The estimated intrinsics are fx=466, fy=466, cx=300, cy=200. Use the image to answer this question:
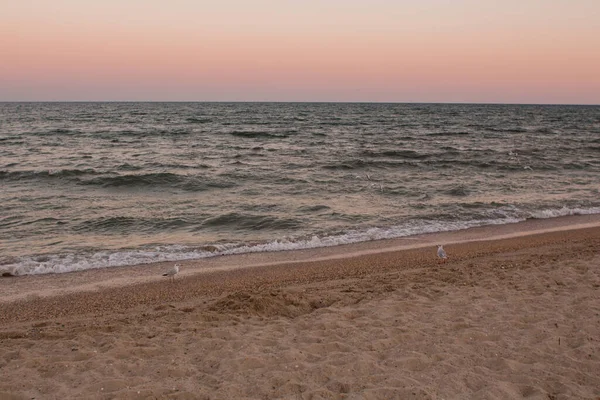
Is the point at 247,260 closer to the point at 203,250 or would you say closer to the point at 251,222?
the point at 203,250

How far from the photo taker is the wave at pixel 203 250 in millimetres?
8656

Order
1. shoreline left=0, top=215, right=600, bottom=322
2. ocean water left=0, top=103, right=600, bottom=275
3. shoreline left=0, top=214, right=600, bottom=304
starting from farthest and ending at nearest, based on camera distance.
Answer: ocean water left=0, top=103, right=600, bottom=275
shoreline left=0, top=214, right=600, bottom=304
shoreline left=0, top=215, right=600, bottom=322

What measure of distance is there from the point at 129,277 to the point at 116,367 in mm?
3791

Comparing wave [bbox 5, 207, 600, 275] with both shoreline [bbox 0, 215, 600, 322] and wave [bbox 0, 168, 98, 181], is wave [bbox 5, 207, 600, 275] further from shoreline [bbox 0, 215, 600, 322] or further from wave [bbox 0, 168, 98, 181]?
wave [bbox 0, 168, 98, 181]

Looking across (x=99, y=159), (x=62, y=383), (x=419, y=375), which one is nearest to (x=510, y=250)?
(x=419, y=375)

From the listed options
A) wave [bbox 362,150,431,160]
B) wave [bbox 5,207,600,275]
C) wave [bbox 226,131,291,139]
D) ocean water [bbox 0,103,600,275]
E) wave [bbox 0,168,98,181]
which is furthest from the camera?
wave [bbox 226,131,291,139]

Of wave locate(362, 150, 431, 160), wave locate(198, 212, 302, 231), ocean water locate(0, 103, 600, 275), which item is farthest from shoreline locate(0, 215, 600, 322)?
wave locate(362, 150, 431, 160)

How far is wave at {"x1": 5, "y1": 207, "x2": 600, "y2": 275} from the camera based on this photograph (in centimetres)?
866

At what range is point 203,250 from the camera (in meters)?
9.70

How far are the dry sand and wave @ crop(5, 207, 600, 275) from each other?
47cm

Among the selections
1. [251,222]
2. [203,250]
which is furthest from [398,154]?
[203,250]

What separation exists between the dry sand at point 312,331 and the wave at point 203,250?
47cm

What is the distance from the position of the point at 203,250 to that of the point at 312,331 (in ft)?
16.0

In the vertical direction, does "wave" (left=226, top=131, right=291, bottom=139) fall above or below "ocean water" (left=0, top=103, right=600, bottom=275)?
above
